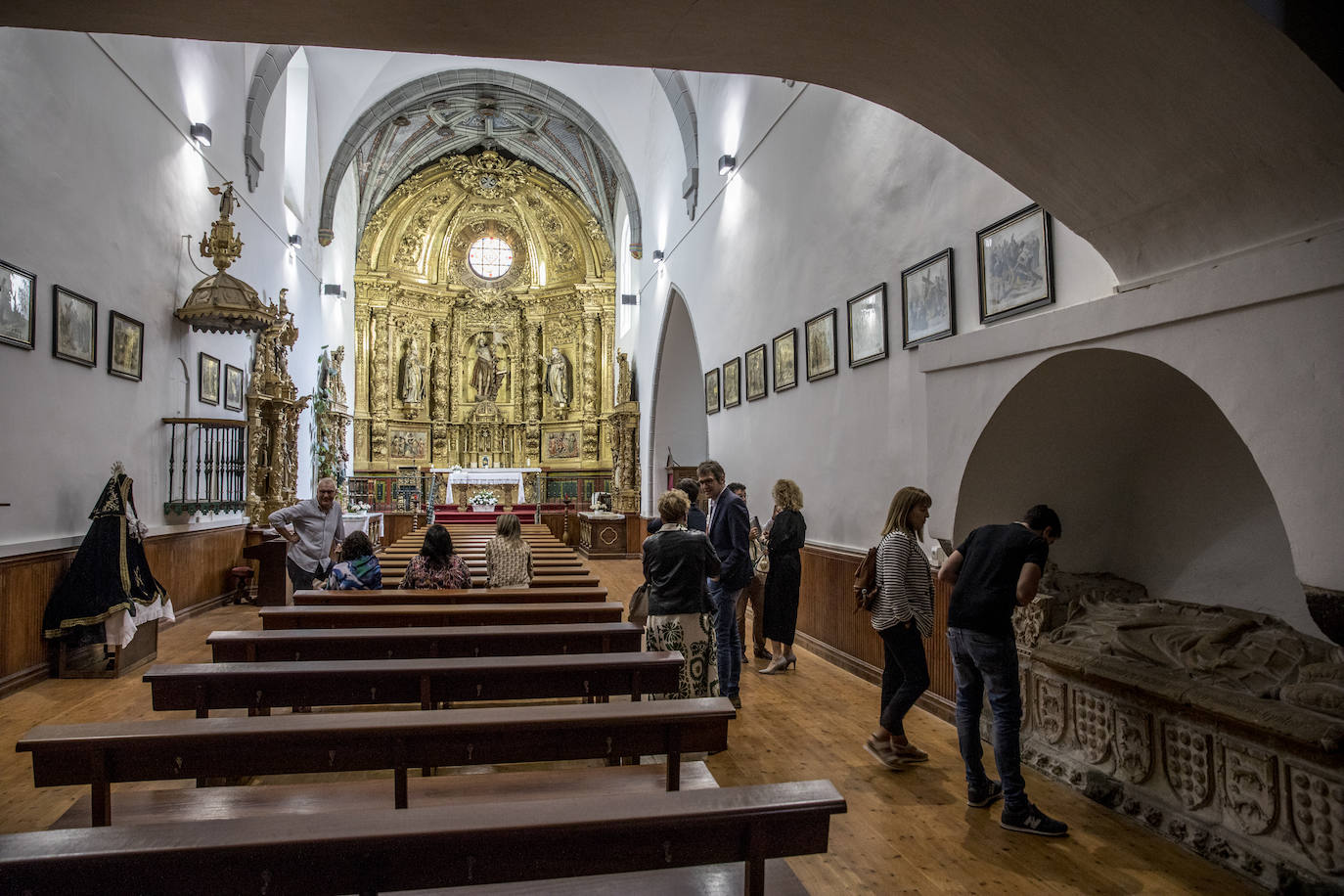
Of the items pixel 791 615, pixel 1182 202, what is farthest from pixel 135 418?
pixel 1182 202

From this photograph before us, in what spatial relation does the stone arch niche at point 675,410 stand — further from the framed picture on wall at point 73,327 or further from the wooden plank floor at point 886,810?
the wooden plank floor at point 886,810

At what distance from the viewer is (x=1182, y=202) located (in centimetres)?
314

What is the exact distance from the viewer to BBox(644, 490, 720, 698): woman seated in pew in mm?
4320

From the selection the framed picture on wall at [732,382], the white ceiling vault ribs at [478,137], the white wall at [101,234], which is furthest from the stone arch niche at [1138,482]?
the white ceiling vault ribs at [478,137]

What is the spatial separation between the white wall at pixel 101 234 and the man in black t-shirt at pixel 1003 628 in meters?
6.27

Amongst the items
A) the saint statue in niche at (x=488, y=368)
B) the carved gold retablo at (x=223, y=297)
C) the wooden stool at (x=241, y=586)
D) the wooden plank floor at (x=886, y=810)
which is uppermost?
the saint statue in niche at (x=488, y=368)

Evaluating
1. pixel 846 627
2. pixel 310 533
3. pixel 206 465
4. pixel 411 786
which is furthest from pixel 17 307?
pixel 846 627

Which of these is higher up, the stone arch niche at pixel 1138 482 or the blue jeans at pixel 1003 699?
the stone arch niche at pixel 1138 482

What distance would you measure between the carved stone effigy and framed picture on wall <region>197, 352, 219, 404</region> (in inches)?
364

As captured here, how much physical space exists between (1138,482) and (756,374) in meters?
5.01

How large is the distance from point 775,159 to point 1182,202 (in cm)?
575

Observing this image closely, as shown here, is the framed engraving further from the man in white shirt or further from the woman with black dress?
the woman with black dress

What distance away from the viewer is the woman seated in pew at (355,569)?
565cm

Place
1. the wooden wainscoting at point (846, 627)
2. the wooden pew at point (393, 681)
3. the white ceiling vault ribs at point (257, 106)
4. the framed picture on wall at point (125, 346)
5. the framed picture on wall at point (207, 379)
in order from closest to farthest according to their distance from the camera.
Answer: the wooden pew at point (393, 681) → the wooden wainscoting at point (846, 627) → the framed picture on wall at point (125, 346) → the framed picture on wall at point (207, 379) → the white ceiling vault ribs at point (257, 106)
